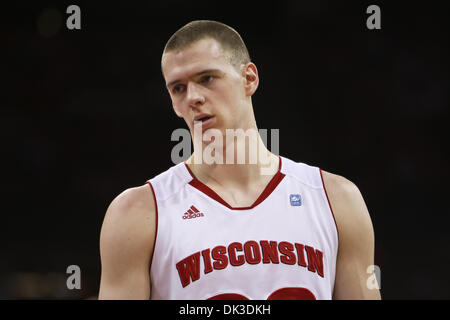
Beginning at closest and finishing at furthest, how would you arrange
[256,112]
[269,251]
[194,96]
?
[269,251], [194,96], [256,112]

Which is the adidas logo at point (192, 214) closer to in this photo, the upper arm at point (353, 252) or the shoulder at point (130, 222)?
the shoulder at point (130, 222)

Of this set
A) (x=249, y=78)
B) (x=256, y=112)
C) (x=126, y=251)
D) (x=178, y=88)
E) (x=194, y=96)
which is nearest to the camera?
(x=126, y=251)

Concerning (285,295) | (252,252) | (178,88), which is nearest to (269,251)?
(252,252)

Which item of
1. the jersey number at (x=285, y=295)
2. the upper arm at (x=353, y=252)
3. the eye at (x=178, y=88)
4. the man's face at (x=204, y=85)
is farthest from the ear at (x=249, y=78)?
the jersey number at (x=285, y=295)

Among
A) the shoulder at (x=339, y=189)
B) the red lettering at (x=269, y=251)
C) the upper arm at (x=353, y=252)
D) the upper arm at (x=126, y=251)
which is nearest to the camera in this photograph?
the upper arm at (x=126, y=251)

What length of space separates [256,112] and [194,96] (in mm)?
5559

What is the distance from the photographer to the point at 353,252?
2699 mm

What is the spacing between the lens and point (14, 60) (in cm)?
848

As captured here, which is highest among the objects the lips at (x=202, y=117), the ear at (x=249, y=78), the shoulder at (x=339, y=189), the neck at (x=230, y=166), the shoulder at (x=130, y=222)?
the ear at (x=249, y=78)

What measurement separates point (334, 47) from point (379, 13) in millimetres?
844

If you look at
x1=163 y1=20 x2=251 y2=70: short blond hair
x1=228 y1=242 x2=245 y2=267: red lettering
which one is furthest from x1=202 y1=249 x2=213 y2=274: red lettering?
x1=163 y1=20 x2=251 y2=70: short blond hair

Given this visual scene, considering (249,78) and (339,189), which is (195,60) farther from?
(339,189)

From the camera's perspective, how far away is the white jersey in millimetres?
2523

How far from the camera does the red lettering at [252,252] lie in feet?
8.38
